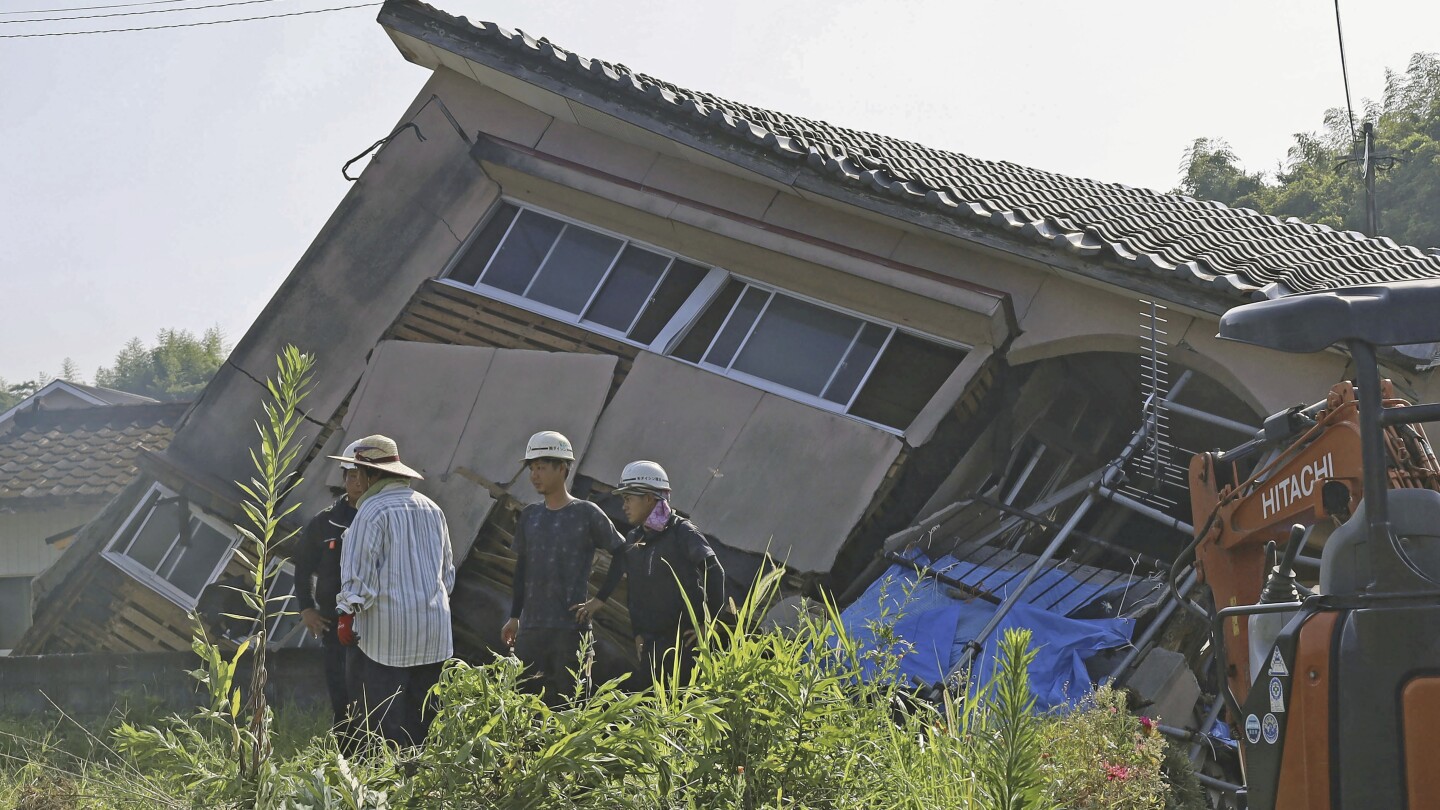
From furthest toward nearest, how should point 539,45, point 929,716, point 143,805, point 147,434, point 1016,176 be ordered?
point 147,434, point 1016,176, point 539,45, point 929,716, point 143,805

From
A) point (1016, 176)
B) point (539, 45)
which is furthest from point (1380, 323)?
point (1016, 176)

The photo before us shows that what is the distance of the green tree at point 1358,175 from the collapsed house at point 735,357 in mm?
24434

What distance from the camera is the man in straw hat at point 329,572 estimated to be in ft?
24.3

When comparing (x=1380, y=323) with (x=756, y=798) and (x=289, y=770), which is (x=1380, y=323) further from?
(x=289, y=770)

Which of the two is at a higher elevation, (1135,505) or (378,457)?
(1135,505)

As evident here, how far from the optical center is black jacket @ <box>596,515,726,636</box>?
7.12m

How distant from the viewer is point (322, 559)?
749 cm

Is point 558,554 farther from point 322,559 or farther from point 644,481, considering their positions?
point 322,559

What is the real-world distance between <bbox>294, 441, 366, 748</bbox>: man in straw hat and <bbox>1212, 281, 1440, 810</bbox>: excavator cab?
200 inches

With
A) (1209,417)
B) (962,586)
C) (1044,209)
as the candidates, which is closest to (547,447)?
(962,586)

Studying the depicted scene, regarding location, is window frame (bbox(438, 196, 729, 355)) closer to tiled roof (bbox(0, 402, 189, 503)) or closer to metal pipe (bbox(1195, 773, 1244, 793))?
metal pipe (bbox(1195, 773, 1244, 793))

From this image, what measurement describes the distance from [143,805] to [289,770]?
0.53m

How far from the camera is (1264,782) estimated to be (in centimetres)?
374

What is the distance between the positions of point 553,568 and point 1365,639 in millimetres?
4497
